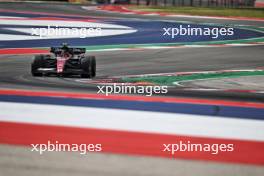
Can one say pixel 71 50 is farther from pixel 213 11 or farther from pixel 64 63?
pixel 213 11

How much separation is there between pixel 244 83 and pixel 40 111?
218 cm

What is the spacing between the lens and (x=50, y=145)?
3.84 m

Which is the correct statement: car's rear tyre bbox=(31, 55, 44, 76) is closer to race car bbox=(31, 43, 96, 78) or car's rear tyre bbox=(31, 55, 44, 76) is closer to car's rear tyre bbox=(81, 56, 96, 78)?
race car bbox=(31, 43, 96, 78)

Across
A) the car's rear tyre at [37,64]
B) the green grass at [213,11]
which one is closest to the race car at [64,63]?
the car's rear tyre at [37,64]

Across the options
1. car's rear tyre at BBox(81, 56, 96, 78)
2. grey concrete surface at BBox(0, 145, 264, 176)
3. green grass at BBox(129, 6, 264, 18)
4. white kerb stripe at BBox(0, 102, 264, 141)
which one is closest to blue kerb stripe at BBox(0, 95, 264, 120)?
white kerb stripe at BBox(0, 102, 264, 141)

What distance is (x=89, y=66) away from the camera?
13.4 feet

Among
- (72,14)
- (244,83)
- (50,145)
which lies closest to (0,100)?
(50,145)

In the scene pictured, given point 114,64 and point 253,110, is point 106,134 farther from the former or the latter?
point 253,110

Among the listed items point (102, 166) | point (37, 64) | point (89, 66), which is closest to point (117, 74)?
point (89, 66)

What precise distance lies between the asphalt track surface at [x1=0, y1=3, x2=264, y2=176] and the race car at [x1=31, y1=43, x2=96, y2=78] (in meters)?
0.08

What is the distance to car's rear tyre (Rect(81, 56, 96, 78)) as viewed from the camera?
160 inches

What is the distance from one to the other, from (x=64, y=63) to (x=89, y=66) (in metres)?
0.26

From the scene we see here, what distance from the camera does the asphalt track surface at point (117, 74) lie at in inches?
133

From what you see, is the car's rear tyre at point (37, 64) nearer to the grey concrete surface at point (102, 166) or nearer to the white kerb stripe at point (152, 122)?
the white kerb stripe at point (152, 122)
